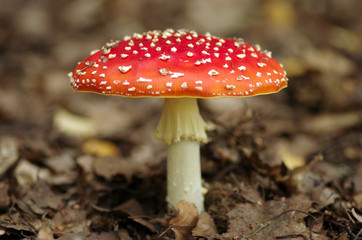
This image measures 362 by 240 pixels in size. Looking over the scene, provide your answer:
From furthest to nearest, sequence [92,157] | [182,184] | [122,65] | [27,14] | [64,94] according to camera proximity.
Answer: [27,14] < [64,94] < [92,157] < [182,184] < [122,65]

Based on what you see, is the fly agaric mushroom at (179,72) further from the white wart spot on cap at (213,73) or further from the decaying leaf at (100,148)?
the decaying leaf at (100,148)

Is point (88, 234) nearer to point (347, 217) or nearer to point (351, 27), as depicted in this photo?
point (347, 217)

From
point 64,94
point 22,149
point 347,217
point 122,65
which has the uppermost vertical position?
point 122,65

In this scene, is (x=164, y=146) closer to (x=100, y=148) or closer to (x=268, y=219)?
(x=100, y=148)

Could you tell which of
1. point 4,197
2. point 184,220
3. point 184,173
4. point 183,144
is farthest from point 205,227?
point 4,197

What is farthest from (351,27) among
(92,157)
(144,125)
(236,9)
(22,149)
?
(22,149)

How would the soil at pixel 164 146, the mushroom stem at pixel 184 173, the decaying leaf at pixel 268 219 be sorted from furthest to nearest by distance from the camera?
the mushroom stem at pixel 184 173 → the soil at pixel 164 146 → the decaying leaf at pixel 268 219

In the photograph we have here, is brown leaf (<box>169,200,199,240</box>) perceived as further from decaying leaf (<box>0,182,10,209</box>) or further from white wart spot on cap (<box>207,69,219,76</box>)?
decaying leaf (<box>0,182,10,209</box>)

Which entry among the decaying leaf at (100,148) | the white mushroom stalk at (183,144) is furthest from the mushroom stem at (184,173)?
the decaying leaf at (100,148)
